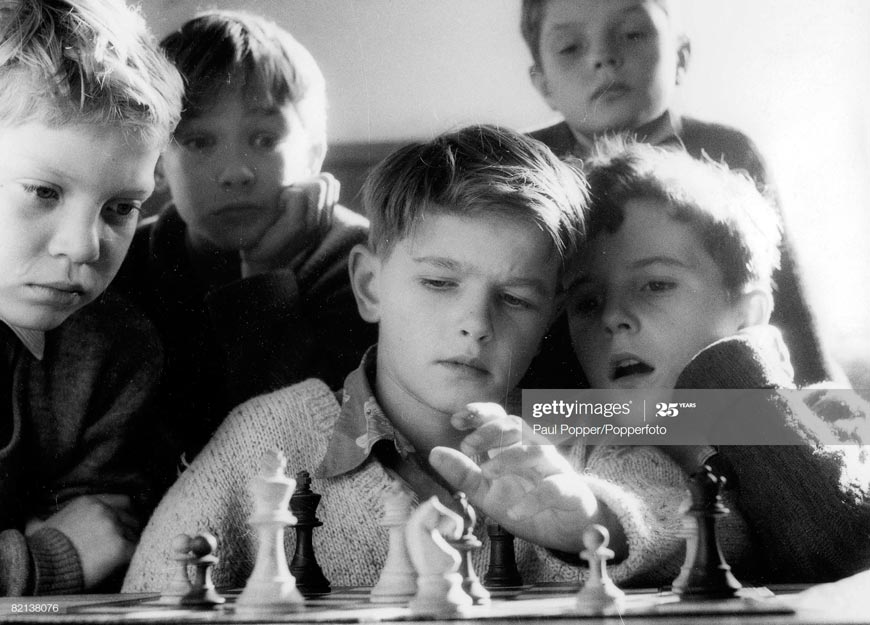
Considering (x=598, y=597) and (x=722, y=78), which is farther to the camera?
(x=722, y=78)

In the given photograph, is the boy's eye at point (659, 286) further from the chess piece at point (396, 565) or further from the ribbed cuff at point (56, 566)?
the ribbed cuff at point (56, 566)

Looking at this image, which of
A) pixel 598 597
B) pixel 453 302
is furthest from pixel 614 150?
pixel 598 597

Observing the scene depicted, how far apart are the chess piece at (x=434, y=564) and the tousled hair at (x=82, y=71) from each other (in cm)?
70

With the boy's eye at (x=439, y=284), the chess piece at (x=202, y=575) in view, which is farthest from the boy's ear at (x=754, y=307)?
the chess piece at (x=202, y=575)

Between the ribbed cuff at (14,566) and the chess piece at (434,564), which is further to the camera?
the ribbed cuff at (14,566)

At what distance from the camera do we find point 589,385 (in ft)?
4.85

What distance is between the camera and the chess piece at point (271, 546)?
1.25m

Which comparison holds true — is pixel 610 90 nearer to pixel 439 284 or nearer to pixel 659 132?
pixel 659 132

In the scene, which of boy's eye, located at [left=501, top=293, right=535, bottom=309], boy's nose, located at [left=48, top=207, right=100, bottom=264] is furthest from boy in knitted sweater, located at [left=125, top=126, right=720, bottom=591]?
boy's nose, located at [left=48, top=207, right=100, bottom=264]

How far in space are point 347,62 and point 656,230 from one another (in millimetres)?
523

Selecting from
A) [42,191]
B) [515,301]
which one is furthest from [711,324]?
[42,191]

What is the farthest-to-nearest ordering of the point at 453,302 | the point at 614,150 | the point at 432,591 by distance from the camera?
the point at 614,150, the point at 453,302, the point at 432,591

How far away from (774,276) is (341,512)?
719mm

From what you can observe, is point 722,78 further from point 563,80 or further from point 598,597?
point 598,597
